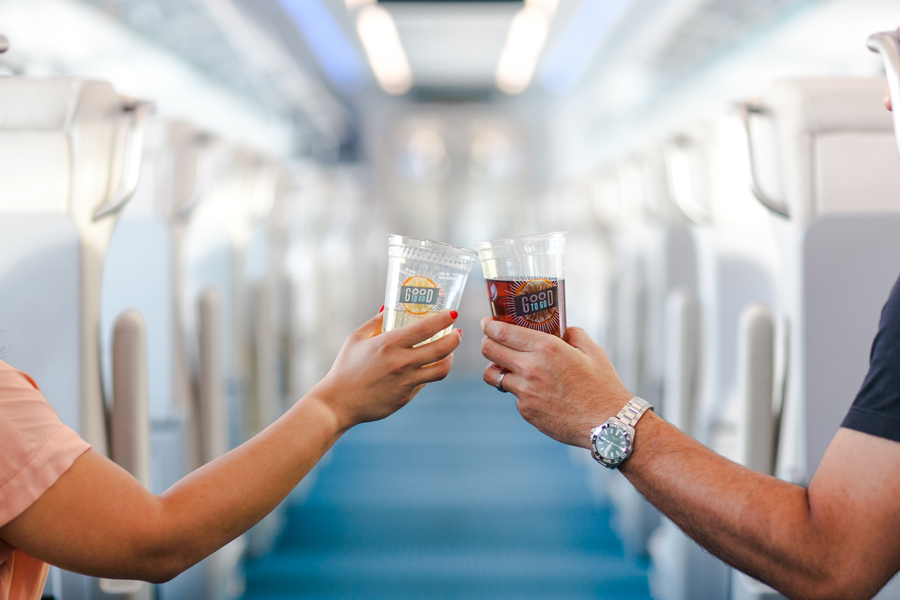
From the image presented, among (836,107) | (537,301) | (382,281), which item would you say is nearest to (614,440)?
(537,301)

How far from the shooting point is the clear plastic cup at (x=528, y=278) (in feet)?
3.03

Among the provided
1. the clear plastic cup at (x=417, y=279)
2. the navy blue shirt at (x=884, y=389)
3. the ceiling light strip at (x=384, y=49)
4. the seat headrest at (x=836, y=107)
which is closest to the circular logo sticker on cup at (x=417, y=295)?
the clear plastic cup at (x=417, y=279)

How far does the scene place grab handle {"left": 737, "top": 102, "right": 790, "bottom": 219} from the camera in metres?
1.26

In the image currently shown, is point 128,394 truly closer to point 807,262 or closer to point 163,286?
point 163,286

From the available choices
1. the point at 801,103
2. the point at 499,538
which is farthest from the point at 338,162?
the point at 801,103

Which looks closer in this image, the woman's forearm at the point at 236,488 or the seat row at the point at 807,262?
the woman's forearm at the point at 236,488

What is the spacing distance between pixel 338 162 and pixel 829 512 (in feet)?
34.2

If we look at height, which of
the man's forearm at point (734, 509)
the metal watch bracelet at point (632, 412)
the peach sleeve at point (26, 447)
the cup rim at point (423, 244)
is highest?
the cup rim at point (423, 244)

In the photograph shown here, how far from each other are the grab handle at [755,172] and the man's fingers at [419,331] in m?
0.76

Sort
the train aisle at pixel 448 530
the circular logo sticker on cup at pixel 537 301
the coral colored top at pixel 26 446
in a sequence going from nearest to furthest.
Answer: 1. the coral colored top at pixel 26 446
2. the circular logo sticker on cup at pixel 537 301
3. the train aisle at pixel 448 530

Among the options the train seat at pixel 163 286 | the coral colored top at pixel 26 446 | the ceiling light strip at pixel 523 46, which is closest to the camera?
the coral colored top at pixel 26 446

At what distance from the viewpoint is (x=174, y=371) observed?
1720 mm

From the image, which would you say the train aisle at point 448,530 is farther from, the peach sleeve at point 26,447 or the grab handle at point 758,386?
the peach sleeve at point 26,447

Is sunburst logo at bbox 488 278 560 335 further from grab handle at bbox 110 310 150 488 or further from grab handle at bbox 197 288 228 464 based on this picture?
grab handle at bbox 197 288 228 464
